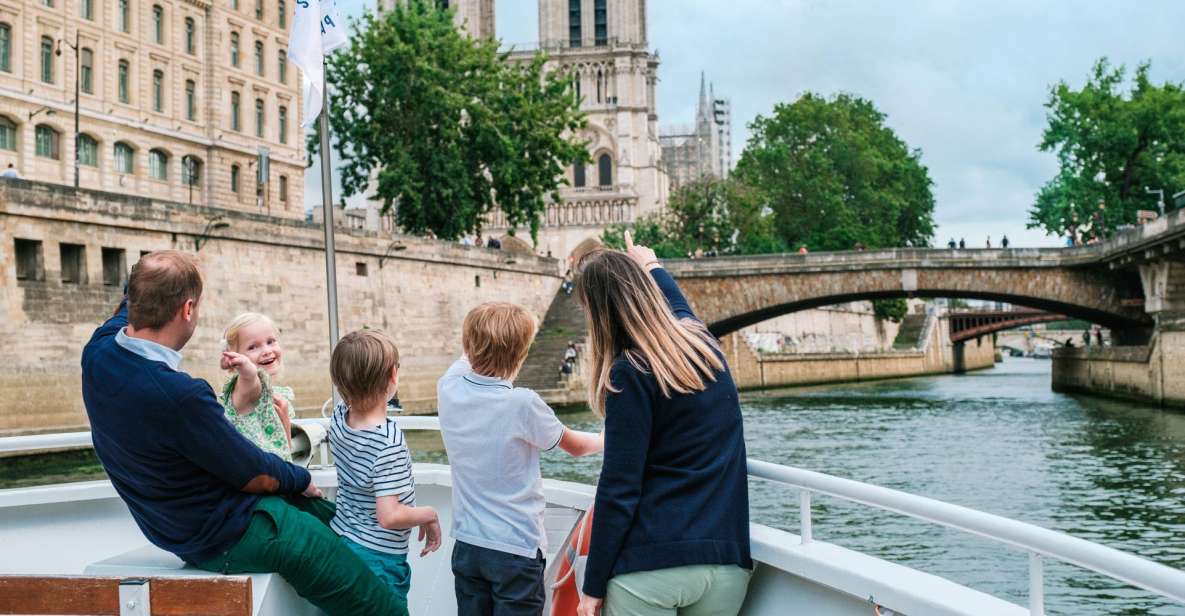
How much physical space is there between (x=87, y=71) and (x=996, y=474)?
26.7 m

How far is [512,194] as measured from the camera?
36344 millimetres

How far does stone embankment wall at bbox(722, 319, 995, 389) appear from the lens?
4559 cm

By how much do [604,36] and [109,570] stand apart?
79.4m

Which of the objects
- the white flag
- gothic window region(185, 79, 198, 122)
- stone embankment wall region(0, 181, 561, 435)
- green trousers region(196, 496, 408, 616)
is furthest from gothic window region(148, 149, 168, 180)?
green trousers region(196, 496, 408, 616)

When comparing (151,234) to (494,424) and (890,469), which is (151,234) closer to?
(890,469)

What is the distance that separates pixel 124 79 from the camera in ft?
114

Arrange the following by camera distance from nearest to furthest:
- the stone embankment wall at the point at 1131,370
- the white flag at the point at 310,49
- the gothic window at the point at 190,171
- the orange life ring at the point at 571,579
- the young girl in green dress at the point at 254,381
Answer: the orange life ring at the point at 571,579 < the young girl in green dress at the point at 254,381 < the white flag at the point at 310,49 < the stone embankment wall at the point at 1131,370 < the gothic window at the point at 190,171

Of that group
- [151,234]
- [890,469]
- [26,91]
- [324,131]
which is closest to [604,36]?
[26,91]

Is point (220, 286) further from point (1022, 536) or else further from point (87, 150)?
point (1022, 536)

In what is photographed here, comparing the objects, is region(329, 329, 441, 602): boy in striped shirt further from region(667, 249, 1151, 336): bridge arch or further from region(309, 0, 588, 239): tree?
region(667, 249, 1151, 336): bridge arch

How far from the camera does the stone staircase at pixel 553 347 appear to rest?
31922 mm

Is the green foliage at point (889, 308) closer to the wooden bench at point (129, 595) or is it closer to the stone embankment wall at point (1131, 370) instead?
the stone embankment wall at point (1131, 370)

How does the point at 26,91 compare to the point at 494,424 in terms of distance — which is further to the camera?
the point at 26,91

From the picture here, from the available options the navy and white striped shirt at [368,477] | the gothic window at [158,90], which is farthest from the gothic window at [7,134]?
the navy and white striped shirt at [368,477]
